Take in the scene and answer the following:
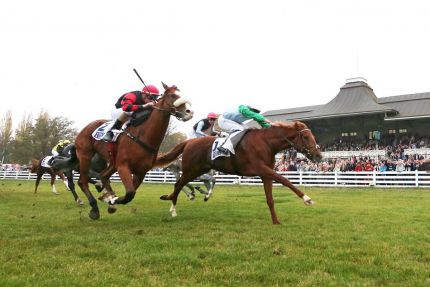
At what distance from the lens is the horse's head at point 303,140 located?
8.46 m

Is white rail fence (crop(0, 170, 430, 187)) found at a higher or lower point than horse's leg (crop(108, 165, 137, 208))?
lower

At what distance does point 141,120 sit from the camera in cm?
789

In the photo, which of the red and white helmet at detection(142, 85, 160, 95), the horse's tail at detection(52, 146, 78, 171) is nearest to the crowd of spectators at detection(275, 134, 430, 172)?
the horse's tail at detection(52, 146, 78, 171)

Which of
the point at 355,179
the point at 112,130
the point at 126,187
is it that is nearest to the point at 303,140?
the point at 126,187

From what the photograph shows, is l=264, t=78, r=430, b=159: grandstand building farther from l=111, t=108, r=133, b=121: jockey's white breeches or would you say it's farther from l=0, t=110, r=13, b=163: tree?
l=0, t=110, r=13, b=163: tree

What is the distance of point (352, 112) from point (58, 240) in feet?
102

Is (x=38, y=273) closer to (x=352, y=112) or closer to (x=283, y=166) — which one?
(x=283, y=166)

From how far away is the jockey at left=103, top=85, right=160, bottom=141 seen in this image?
7977 millimetres

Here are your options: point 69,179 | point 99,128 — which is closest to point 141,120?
point 99,128

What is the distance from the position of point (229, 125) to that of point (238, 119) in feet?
0.81

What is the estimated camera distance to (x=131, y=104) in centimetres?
803

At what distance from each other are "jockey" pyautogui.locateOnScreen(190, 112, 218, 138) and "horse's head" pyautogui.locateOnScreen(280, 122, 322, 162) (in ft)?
11.7

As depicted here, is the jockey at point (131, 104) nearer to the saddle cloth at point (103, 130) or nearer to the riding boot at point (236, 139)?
the saddle cloth at point (103, 130)

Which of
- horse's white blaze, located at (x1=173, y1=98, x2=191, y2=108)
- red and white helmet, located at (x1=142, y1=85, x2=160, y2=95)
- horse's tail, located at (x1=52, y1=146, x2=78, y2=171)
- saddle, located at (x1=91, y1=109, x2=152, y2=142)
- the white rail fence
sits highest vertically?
red and white helmet, located at (x1=142, y1=85, x2=160, y2=95)
